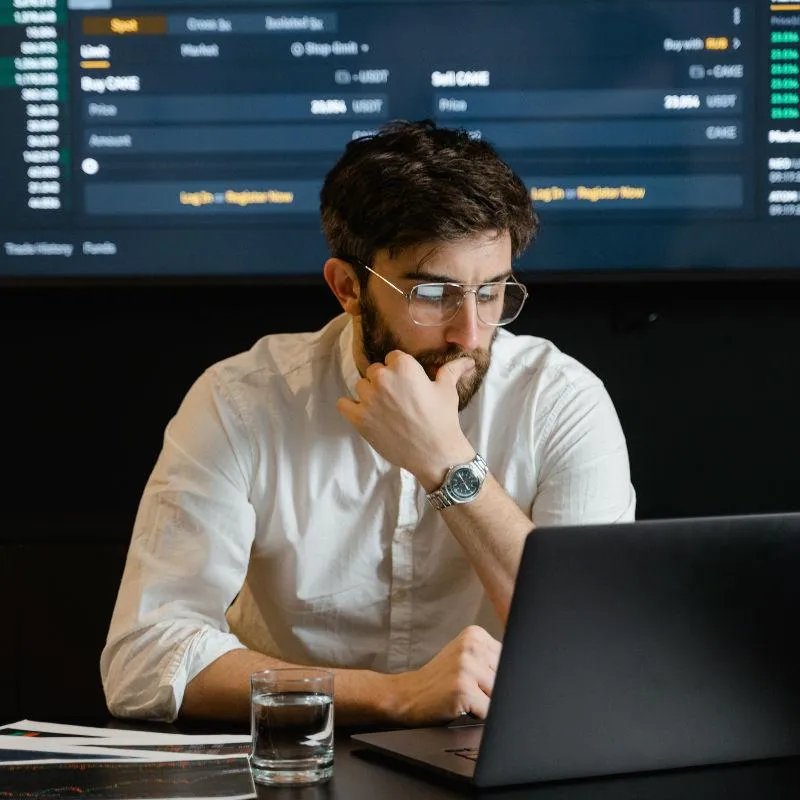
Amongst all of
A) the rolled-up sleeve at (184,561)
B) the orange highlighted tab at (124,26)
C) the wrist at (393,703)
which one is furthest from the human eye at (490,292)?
the orange highlighted tab at (124,26)

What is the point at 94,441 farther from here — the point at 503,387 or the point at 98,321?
the point at 503,387

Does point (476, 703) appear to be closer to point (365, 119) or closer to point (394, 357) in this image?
point (394, 357)

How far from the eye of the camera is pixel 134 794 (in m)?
0.97

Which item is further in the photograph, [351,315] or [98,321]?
[98,321]

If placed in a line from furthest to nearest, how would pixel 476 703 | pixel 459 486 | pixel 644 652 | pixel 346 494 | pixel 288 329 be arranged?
1. pixel 288 329
2. pixel 346 494
3. pixel 459 486
4. pixel 476 703
5. pixel 644 652

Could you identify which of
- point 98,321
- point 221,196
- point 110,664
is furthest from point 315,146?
point 110,664

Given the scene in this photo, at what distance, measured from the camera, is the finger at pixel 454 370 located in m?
1.67

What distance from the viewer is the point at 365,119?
236 centimetres

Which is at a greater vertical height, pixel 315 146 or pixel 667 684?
pixel 315 146

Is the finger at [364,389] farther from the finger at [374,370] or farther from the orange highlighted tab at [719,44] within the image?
the orange highlighted tab at [719,44]

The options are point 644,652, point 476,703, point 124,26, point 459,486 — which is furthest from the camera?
point 124,26

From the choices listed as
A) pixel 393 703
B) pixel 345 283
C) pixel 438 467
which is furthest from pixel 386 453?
pixel 393 703

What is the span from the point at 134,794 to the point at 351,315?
0.96 m

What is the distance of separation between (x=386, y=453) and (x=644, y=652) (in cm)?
68
